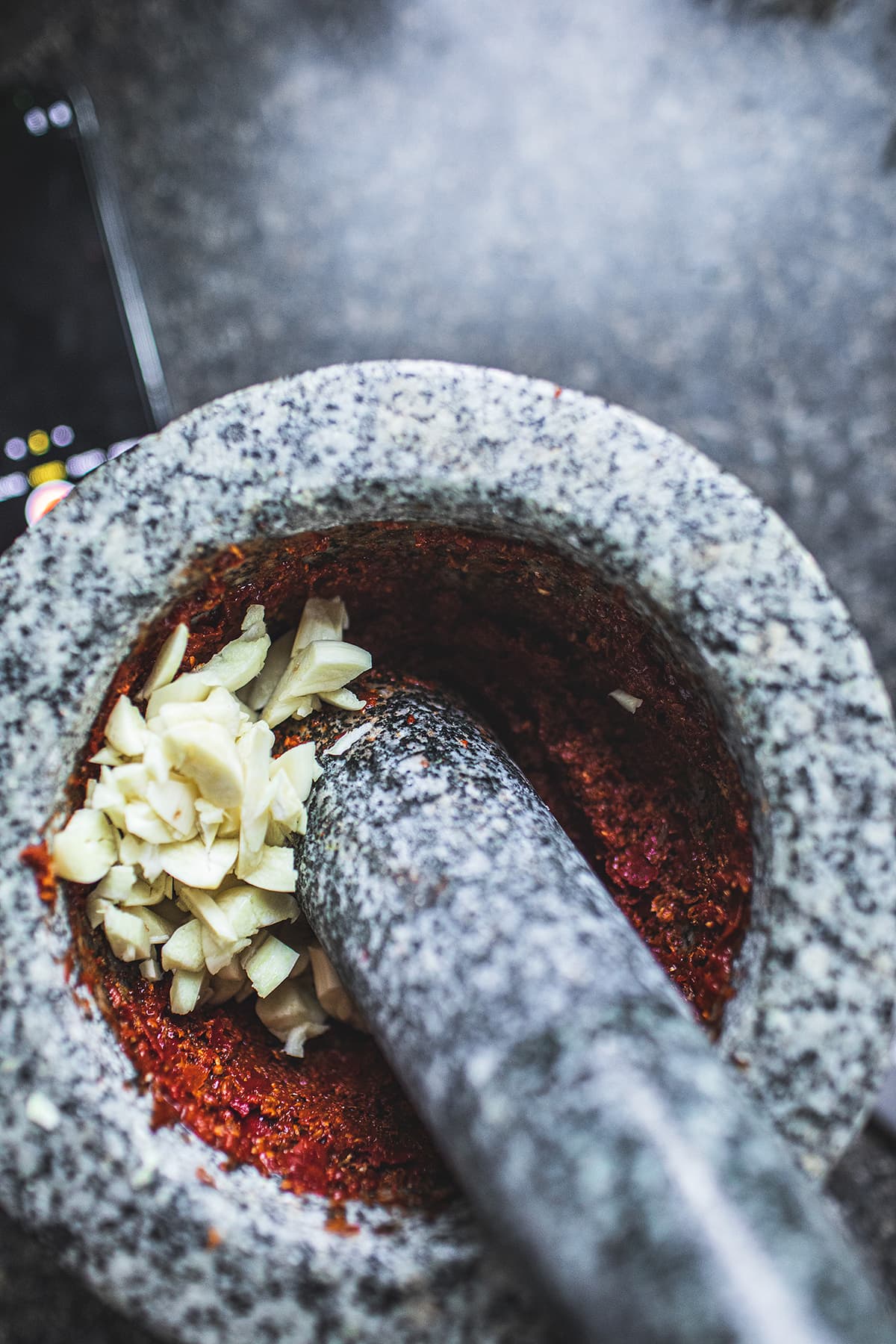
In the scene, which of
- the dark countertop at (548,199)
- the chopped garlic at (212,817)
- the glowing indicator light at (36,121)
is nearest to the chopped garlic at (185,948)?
the chopped garlic at (212,817)

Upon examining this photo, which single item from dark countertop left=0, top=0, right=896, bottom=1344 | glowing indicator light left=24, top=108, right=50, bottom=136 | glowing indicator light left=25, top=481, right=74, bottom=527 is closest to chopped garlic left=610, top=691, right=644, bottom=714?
dark countertop left=0, top=0, right=896, bottom=1344

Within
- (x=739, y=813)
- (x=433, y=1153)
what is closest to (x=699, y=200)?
(x=739, y=813)

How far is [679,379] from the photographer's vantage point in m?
1.09

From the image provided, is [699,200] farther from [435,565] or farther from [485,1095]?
[485,1095]

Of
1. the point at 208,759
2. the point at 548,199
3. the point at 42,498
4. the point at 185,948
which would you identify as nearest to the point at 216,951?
the point at 185,948

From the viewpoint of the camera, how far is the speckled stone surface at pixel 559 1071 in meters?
0.34

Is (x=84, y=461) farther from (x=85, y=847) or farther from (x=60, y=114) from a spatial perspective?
(x=85, y=847)

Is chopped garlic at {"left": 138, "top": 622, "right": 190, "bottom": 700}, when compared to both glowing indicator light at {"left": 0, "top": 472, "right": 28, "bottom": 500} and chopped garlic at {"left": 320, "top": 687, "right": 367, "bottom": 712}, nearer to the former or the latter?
chopped garlic at {"left": 320, "top": 687, "right": 367, "bottom": 712}

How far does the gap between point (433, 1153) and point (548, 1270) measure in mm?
202

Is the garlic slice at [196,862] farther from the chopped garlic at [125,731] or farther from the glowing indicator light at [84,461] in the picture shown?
the glowing indicator light at [84,461]

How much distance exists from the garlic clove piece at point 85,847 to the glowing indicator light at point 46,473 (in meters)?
0.63

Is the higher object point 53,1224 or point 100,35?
point 100,35

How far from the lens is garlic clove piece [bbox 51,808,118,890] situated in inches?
19.1

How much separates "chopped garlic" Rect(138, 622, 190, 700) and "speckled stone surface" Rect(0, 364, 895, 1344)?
0.09ft
